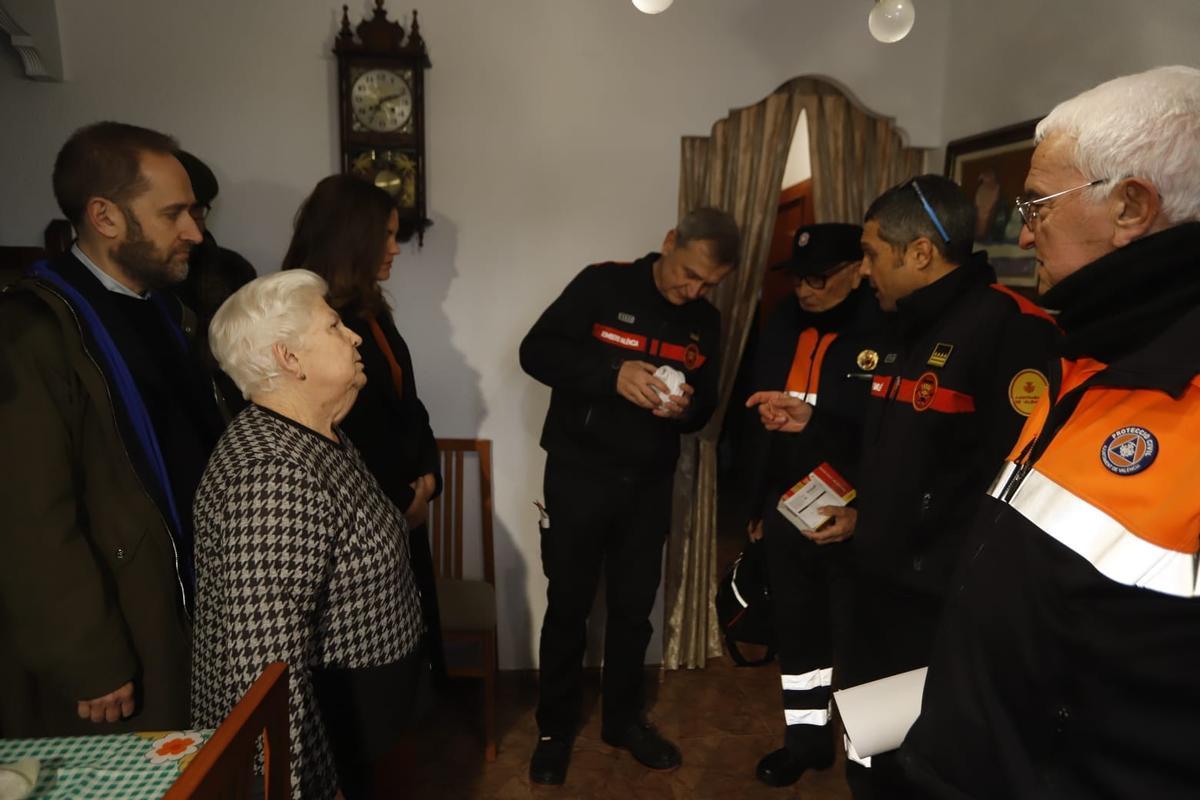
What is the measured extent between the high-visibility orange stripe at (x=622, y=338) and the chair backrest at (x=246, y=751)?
1.49 meters

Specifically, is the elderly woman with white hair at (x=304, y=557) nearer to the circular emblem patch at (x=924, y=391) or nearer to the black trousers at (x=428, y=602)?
the black trousers at (x=428, y=602)

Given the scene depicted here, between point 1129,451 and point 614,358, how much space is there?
157cm

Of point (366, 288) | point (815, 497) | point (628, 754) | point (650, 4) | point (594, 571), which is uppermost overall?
point (650, 4)

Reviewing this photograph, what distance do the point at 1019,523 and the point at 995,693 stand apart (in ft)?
0.69

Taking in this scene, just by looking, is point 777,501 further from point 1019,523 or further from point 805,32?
point 805,32

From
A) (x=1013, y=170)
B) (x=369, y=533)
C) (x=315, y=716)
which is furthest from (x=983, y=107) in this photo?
(x=315, y=716)

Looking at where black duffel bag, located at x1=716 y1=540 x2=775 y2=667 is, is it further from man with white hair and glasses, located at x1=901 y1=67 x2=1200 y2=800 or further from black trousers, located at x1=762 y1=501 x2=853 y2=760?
man with white hair and glasses, located at x1=901 y1=67 x2=1200 y2=800

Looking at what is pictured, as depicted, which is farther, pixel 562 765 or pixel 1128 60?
pixel 562 765

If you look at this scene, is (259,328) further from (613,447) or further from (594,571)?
(594,571)

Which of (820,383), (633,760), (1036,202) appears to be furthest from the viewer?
(633,760)

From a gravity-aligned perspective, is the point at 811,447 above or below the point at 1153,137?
below

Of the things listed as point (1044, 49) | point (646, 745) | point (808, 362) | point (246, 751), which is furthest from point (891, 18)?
point (646, 745)

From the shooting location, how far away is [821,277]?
7.22 ft

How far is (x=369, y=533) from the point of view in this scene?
4.33 feet
